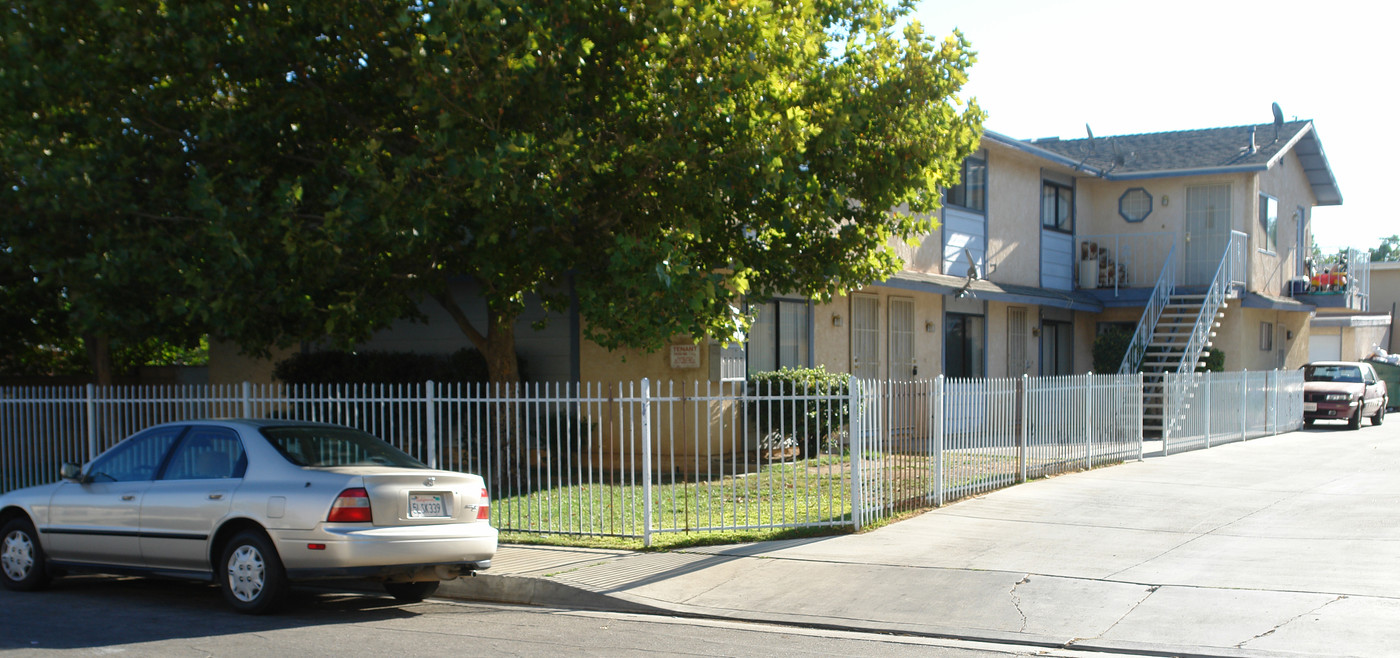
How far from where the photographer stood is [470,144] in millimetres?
10930

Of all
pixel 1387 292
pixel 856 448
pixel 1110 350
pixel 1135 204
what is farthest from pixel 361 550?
pixel 1387 292

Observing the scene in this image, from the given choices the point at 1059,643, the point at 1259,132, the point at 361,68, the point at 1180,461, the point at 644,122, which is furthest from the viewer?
the point at 1259,132

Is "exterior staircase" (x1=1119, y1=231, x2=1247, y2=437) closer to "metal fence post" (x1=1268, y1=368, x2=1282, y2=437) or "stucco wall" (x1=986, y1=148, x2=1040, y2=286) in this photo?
"metal fence post" (x1=1268, y1=368, x2=1282, y2=437)

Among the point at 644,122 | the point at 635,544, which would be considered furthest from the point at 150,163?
the point at 635,544

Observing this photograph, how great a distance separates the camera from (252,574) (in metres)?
8.12

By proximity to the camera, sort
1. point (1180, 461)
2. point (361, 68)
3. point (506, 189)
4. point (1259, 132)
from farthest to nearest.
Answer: point (1259, 132), point (1180, 461), point (361, 68), point (506, 189)

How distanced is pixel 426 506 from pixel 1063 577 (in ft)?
15.8

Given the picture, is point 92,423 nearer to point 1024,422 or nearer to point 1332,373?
point 1024,422

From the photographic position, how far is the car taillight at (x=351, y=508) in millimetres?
7871

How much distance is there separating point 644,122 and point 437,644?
5.88 metres

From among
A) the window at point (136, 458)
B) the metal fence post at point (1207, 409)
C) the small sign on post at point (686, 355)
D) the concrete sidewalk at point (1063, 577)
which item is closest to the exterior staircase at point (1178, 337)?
the metal fence post at point (1207, 409)

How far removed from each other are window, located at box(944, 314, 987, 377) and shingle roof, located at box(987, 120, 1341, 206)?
3784mm

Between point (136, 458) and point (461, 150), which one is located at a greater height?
point (461, 150)

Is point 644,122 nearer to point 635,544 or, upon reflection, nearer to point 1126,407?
point 635,544
